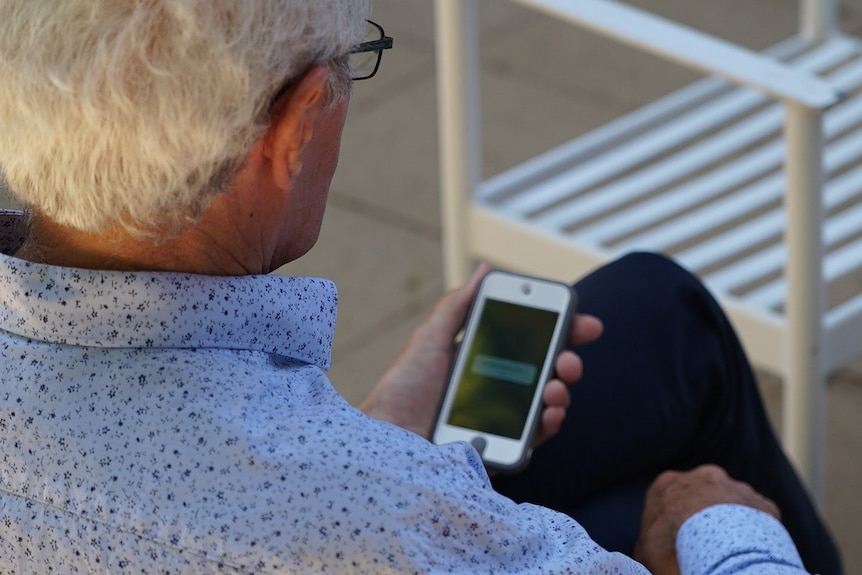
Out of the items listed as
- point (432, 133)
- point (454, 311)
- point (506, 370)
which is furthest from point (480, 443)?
point (432, 133)

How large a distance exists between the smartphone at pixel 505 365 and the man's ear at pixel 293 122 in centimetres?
76

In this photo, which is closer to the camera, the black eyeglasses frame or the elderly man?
the elderly man

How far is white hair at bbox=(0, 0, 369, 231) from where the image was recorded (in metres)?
0.95

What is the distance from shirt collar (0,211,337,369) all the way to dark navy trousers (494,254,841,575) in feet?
2.55

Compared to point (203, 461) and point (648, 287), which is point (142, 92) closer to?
point (203, 461)

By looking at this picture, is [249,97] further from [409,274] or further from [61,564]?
[409,274]

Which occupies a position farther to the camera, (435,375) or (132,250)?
(435,375)

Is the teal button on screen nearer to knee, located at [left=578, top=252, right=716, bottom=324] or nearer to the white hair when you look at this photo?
knee, located at [left=578, top=252, right=716, bottom=324]

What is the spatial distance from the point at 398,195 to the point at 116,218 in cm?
260

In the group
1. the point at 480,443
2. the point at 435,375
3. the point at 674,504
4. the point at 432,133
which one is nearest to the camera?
the point at 674,504

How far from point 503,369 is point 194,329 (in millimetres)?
859

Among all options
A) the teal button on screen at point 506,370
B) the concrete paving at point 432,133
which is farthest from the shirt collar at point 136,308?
the concrete paving at point 432,133

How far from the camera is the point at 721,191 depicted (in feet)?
7.99

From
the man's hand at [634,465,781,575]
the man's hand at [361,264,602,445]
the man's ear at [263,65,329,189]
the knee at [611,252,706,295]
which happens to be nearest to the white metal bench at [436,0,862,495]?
the knee at [611,252,706,295]
